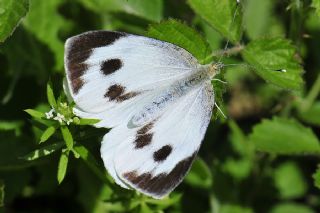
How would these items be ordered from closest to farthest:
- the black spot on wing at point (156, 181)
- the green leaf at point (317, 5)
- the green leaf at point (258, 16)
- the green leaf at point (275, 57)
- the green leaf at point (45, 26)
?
the black spot on wing at point (156, 181), the green leaf at point (317, 5), the green leaf at point (275, 57), the green leaf at point (45, 26), the green leaf at point (258, 16)

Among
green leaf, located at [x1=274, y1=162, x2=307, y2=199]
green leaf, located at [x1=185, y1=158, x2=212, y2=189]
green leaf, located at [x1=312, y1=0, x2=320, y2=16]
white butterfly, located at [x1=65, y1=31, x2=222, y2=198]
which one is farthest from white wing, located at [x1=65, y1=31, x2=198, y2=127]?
green leaf, located at [x1=274, y1=162, x2=307, y2=199]

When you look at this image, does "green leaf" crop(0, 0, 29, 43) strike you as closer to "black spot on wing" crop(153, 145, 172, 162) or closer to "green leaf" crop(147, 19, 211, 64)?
"green leaf" crop(147, 19, 211, 64)

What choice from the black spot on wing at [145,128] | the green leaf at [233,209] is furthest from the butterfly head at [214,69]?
the green leaf at [233,209]

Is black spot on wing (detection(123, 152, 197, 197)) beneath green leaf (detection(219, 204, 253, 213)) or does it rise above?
above

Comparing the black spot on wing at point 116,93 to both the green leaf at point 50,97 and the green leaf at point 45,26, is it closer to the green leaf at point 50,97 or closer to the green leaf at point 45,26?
the green leaf at point 50,97

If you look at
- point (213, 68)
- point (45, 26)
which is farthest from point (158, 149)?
point (45, 26)
